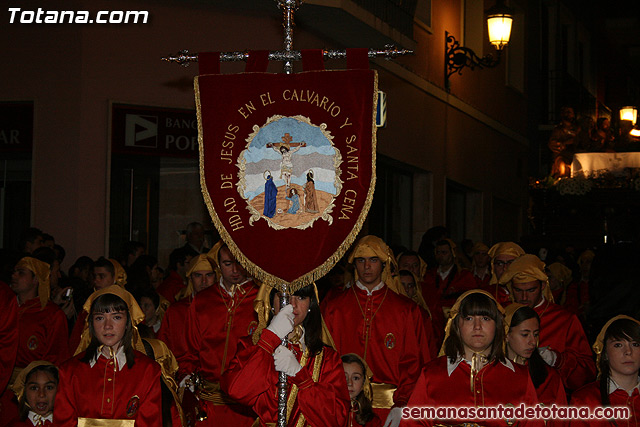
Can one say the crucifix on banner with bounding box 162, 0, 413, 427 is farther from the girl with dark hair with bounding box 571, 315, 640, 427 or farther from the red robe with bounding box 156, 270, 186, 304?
the red robe with bounding box 156, 270, 186, 304

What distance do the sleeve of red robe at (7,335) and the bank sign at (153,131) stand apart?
4.35 m

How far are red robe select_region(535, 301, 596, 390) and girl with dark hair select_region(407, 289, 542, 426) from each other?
182cm

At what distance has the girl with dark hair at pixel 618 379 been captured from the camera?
6492mm

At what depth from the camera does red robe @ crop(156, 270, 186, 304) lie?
10906 millimetres

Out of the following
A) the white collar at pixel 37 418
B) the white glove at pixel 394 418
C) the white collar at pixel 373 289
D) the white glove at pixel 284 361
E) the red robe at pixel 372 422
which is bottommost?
the white collar at pixel 37 418

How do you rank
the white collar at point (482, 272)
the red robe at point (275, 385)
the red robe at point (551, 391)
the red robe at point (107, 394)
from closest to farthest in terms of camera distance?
the red robe at point (275, 385)
the red robe at point (107, 394)
the red robe at point (551, 391)
the white collar at point (482, 272)

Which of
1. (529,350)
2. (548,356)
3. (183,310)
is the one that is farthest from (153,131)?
(529,350)

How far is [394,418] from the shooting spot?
6957 mm

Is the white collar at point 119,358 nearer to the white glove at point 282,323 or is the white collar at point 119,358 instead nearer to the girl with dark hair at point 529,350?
the white glove at point 282,323

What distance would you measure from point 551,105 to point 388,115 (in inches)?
421

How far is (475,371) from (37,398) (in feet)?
10.8

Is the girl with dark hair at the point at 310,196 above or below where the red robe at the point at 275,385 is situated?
above

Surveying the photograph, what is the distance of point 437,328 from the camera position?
10.3 metres

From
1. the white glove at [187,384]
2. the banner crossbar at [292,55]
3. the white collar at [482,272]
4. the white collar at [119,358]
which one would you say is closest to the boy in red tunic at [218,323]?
the white glove at [187,384]
